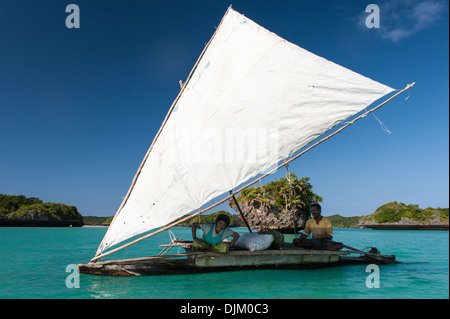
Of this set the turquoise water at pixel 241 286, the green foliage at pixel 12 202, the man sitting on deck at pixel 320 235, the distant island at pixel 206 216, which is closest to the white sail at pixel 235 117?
the turquoise water at pixel 241 286

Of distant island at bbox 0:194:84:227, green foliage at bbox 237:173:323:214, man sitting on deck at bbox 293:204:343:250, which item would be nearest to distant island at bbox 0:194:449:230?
distant island at bbox 0:194:84:227

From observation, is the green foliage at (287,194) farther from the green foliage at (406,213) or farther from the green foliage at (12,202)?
the green foliage at (12,202)

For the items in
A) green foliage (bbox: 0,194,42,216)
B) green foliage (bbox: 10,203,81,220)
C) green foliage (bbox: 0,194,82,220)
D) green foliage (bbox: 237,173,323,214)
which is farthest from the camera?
green foliage (bbox: 0,194,42,216)

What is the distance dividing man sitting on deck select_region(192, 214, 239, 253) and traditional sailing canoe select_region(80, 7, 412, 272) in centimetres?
29

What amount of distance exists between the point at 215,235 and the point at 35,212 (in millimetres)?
103937

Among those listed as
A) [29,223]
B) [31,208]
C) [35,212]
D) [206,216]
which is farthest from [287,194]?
[31,208]

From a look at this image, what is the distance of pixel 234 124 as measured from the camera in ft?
26.8

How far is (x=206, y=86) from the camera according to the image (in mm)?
8328

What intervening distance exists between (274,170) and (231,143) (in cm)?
149

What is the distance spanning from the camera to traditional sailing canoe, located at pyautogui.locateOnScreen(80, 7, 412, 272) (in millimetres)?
7805

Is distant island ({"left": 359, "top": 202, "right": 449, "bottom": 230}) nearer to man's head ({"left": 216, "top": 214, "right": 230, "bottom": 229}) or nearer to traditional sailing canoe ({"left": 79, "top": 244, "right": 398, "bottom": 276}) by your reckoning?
traditional sailing canoe ({"left": 79, "top": 244, "right": 398, "bottom": 276})

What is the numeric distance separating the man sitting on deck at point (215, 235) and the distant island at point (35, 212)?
91015mm
